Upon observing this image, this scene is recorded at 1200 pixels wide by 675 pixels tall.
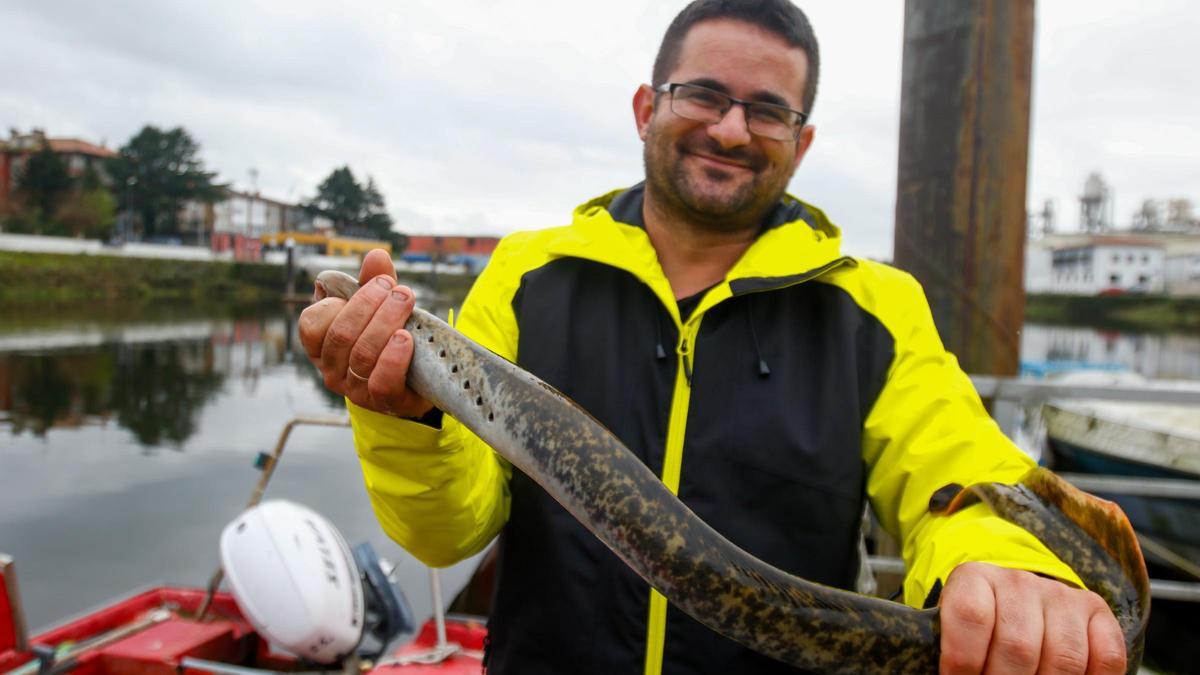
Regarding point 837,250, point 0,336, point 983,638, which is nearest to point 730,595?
point 983,638

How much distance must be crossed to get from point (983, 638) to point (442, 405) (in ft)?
3.32

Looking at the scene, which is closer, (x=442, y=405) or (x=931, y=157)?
(x=442, y=405)

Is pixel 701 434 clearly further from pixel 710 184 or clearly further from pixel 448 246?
pixel 448 246

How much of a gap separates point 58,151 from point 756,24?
87.1 meters

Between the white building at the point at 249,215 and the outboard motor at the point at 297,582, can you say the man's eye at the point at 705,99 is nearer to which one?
the outboard motor at the point at 297,582

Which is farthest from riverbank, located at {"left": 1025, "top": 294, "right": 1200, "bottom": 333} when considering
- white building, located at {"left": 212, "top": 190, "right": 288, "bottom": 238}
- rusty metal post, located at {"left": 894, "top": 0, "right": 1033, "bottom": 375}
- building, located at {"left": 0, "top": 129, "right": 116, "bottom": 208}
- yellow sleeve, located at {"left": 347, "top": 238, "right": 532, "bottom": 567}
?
building, located at {"left": 0, "top": 129, "right": 116, "bottom": 208}

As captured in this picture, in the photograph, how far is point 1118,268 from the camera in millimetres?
80250

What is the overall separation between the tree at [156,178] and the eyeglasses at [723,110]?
81.1 metres

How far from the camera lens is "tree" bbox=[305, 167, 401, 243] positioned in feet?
280

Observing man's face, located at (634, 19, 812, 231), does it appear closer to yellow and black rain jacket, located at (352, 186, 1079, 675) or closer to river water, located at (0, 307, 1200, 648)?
yellow and black rain jacket, located at (352, 186, 1079, 675)

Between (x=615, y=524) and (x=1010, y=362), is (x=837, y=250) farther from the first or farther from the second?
(x=1010, y=362)

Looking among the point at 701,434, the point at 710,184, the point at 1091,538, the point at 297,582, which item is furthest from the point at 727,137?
the point at 297,582

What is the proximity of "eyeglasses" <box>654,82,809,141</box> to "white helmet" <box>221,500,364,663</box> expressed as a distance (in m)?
3.42

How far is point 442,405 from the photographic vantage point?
1458mm
